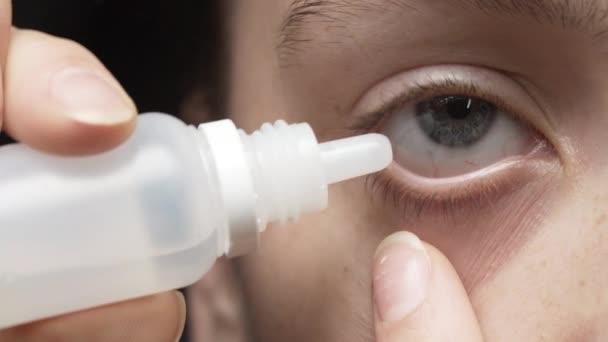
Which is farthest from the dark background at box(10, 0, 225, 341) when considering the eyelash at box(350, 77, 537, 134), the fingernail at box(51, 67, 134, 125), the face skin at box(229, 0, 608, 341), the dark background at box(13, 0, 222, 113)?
the fingernail at box(51, 67, 134, 125)

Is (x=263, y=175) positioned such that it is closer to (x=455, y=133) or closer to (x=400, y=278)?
(x=400, y=278)

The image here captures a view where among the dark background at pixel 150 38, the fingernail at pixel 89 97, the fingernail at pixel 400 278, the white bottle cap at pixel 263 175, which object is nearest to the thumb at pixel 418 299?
the fingernail at pixel 400 278

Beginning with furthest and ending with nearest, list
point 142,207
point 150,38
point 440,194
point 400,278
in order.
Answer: point 150,38 → point 440,194 → point 400,278 → point 142,207

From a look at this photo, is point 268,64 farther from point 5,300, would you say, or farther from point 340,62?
point 5,300

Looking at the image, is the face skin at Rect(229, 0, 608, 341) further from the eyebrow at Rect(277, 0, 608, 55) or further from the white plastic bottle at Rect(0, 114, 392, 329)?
the white plastic bottle at Rect(0, 114, 392, 329)

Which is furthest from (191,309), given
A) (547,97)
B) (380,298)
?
(547,97)

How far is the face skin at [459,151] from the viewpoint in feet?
1.81

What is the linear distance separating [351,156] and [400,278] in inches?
4.8

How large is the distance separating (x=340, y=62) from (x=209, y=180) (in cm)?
23

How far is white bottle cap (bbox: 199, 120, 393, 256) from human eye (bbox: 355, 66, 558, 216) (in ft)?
0.64

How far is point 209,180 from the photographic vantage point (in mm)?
439

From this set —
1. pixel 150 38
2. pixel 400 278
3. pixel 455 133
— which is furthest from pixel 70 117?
pixel 150 38

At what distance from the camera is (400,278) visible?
0.54 m

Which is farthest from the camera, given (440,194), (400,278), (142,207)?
(440,194)
